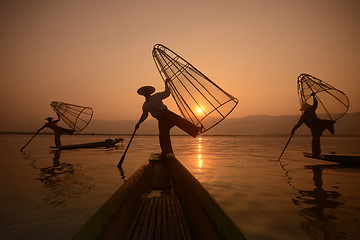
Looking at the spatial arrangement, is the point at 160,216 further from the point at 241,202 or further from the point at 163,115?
the point at 163,115

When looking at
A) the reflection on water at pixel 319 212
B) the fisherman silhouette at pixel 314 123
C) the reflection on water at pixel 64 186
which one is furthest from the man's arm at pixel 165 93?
the fisherman silhouette at pixel 314 123

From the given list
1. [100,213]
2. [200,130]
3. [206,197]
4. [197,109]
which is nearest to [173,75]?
[197,109]

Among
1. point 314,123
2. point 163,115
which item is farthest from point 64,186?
point 314,123

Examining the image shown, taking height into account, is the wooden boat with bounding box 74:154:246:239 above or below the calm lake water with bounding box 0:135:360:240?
above

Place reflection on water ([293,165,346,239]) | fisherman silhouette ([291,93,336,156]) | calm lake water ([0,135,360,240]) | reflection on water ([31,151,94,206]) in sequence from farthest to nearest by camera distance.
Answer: fisherman silhouette ([291,93,336,156]) < reflection on water ([31,151,94,206]) < calm lake water ([0,135,360,240]) < reflection on water ([293,165,346,239])

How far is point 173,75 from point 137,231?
414 cm

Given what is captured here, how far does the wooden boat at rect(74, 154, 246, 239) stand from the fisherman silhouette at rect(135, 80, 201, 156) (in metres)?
1.62

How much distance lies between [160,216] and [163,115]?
3119 mm

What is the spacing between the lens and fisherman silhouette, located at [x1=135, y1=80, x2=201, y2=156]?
525 centimetres

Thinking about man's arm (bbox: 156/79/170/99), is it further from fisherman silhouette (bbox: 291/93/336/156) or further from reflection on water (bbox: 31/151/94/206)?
fisherman silhouette (bbox: 291/93/336/156)

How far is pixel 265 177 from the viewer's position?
6469mm

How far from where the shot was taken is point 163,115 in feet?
17.5

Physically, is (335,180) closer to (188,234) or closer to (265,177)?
(265,177)

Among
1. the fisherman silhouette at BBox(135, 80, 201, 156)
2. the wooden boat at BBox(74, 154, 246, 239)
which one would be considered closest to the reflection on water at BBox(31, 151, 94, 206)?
the wooden boat at BBox(74, 154, 246, 239)
